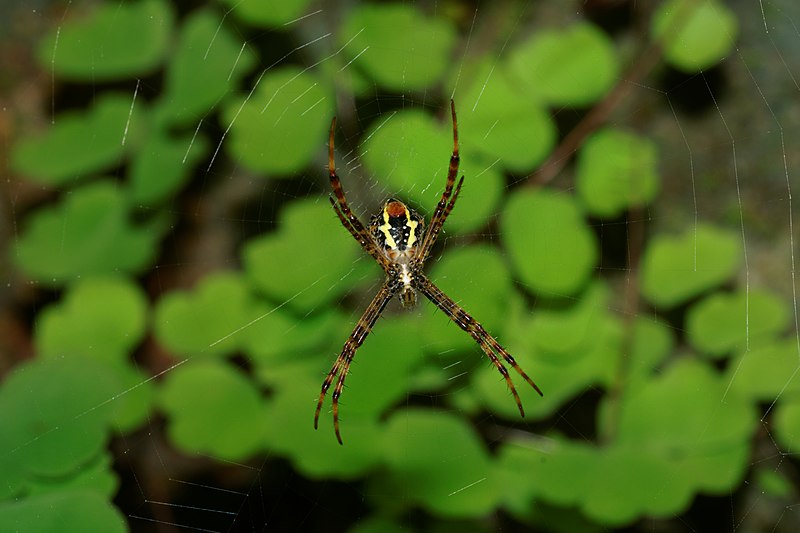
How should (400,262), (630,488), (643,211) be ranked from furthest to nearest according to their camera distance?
1. (400,262)
2. (643,211)
3. (630,488)

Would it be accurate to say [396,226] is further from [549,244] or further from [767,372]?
[767,372]

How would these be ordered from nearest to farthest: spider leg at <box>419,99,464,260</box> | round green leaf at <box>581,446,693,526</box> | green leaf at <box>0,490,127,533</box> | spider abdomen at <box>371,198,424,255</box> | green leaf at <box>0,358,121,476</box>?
green leaf at <box>0,490,127,533</box>
green leaf at <box>0,358,121,476</box>
round green leaf at <box>581,446,693,526</box>
spider leg at <box>419,99,464,260</box>
spider abdomen at <box>371,198,424,255</box>

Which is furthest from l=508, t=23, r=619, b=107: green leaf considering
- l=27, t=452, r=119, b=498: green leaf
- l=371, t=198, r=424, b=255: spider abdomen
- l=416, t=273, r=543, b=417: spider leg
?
l=27, t=452, r=119, b=498: green leaf

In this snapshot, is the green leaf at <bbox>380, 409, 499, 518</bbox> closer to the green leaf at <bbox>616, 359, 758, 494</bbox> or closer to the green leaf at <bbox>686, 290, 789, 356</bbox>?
the green leaf at <bbox>616, 359, 758, 494</bbox>

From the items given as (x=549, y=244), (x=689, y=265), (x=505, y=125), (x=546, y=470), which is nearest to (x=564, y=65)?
(x=505, y=125)

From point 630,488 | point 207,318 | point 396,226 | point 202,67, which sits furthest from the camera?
point 396,226

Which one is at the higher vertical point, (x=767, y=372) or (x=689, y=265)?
(x=689, y=265)

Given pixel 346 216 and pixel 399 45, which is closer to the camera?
pixel 399 45

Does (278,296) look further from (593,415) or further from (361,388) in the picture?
(593,415)

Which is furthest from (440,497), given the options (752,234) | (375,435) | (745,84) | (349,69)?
(745,84)
